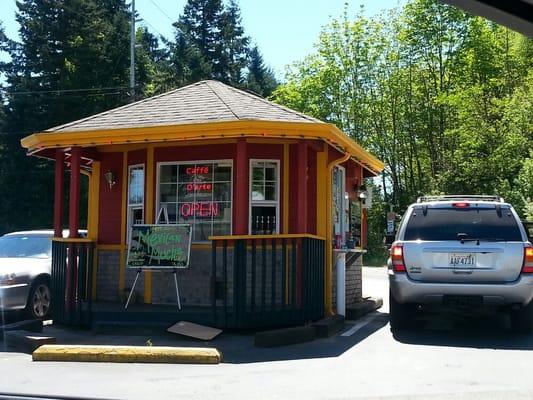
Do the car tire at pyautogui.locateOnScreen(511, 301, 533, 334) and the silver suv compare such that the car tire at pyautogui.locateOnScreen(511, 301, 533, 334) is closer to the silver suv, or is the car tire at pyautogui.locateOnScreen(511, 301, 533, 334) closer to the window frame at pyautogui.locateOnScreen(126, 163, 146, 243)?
the silver suv

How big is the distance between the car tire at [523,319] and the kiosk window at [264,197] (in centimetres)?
372

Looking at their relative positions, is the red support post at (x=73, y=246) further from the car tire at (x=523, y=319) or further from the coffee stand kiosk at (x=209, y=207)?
the car tire at (x=523, y=319)

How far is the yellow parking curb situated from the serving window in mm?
2992

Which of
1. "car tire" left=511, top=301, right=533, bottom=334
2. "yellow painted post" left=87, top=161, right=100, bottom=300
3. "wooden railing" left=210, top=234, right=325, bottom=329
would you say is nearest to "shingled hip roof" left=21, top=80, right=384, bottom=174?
"yellow painted post" left=87, top=161, right=100, bottom=300

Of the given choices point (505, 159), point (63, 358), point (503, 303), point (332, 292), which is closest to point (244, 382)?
point (63, 358)

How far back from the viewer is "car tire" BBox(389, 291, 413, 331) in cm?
891

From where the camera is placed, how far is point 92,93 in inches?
1615

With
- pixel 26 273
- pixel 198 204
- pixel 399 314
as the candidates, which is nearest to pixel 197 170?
pixel 198 204

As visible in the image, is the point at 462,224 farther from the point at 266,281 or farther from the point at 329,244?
the point at 266,281

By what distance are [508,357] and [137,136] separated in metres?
5.89

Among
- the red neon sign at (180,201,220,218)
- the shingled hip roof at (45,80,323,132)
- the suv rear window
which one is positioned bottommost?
the suv rear window

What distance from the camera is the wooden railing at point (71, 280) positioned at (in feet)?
32.6

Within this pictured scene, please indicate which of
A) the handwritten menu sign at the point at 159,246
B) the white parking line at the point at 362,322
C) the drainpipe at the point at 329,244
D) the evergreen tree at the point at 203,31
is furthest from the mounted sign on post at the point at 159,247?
the evergreen tree at the point at 203,31

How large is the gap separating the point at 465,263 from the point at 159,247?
4.40 meters
